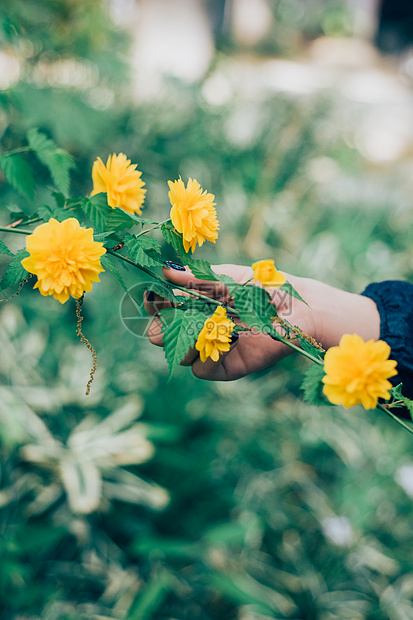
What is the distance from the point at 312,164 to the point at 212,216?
7.09 feet

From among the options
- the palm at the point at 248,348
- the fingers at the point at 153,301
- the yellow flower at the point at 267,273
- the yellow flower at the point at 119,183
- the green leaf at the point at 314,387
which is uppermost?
the yellow flower at the point at 119,183

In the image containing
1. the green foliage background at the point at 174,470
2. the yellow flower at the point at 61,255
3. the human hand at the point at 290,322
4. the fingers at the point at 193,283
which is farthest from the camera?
the green foliage background at the point at 174,470

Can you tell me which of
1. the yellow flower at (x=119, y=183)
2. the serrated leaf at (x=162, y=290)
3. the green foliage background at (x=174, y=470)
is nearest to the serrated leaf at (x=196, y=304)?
the serrated leaf at (x=162, y=290)

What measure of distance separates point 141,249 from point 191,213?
2.6 inches

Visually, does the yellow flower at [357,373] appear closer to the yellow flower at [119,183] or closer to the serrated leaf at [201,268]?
the serrated leaf at [201,268]

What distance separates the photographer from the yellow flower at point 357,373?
1.43 ft

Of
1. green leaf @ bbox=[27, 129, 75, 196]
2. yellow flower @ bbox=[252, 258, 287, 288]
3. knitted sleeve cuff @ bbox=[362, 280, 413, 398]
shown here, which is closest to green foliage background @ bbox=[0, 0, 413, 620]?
green leaf @ bbox=[27, 129, 75, 196]

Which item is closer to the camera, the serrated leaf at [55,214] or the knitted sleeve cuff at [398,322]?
the serrated leaf at [55,214]

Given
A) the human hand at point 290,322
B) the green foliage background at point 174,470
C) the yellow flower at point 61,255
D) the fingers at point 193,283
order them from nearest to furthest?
the yellow flower at point 61,255 → the fingers at point 193,283 → the human hand at point 290,322 → the green foliage background at point 174,470

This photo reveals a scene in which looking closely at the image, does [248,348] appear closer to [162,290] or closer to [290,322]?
[290,322]

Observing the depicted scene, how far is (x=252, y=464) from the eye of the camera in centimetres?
148

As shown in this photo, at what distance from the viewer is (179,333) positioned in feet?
1.53

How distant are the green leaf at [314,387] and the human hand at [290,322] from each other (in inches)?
6.3

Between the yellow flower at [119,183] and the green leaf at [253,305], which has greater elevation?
the yellow flower at [119,183]
